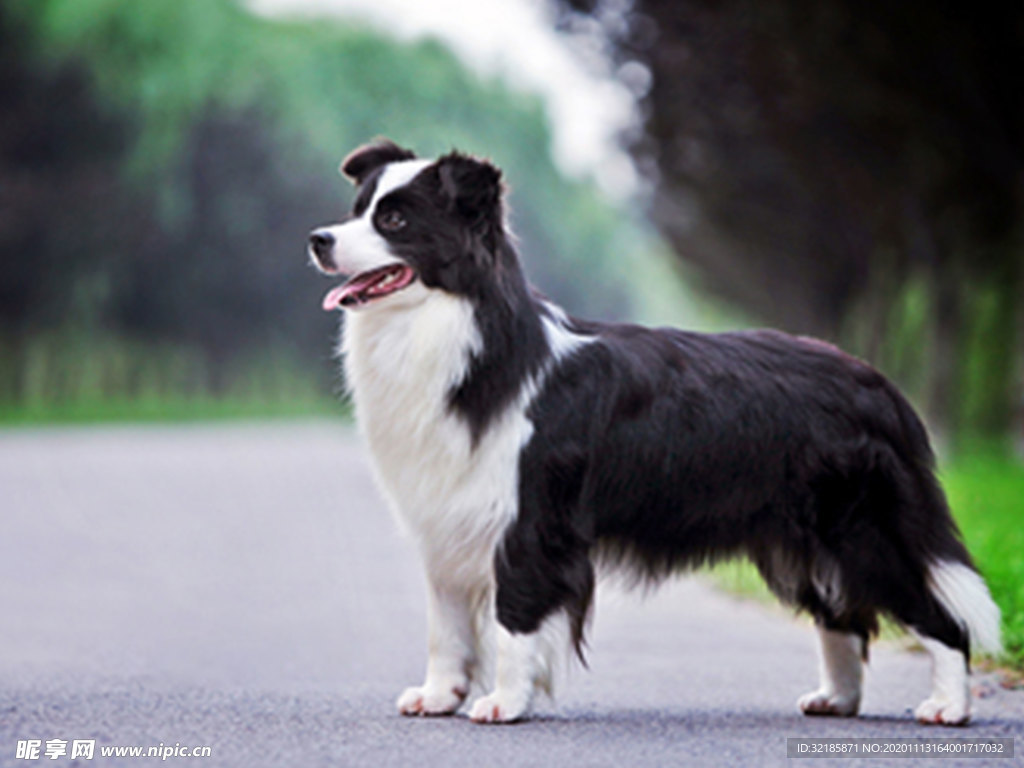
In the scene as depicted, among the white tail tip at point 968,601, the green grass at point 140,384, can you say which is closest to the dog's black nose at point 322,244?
the white tail tip at point 968,601

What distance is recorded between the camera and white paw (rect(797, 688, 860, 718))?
6014 mm

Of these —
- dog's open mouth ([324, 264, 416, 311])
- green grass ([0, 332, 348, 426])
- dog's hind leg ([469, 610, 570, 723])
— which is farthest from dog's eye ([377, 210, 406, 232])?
green grass ([0, 332, 348, 426])

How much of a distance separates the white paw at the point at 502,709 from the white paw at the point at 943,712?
1471mm

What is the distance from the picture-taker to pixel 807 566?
5.89 meters

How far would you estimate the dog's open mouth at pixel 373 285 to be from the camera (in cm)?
555

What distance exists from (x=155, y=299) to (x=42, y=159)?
11.9 meters

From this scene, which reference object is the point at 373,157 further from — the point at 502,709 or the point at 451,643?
the point at 502,709

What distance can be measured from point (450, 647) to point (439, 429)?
0.86m

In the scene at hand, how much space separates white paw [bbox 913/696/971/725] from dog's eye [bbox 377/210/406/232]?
2.60 meters

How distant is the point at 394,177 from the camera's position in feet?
18.7

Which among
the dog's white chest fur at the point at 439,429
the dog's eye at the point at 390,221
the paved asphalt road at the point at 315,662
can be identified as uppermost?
the dog's eye at the point at 390,221

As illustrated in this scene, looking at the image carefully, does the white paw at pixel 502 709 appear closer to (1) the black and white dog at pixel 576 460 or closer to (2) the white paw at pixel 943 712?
(1) the black and white dog at pixel 576 460

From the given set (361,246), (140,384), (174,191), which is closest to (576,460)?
(361,246)

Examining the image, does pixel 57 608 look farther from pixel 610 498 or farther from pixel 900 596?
pixel 900 596
